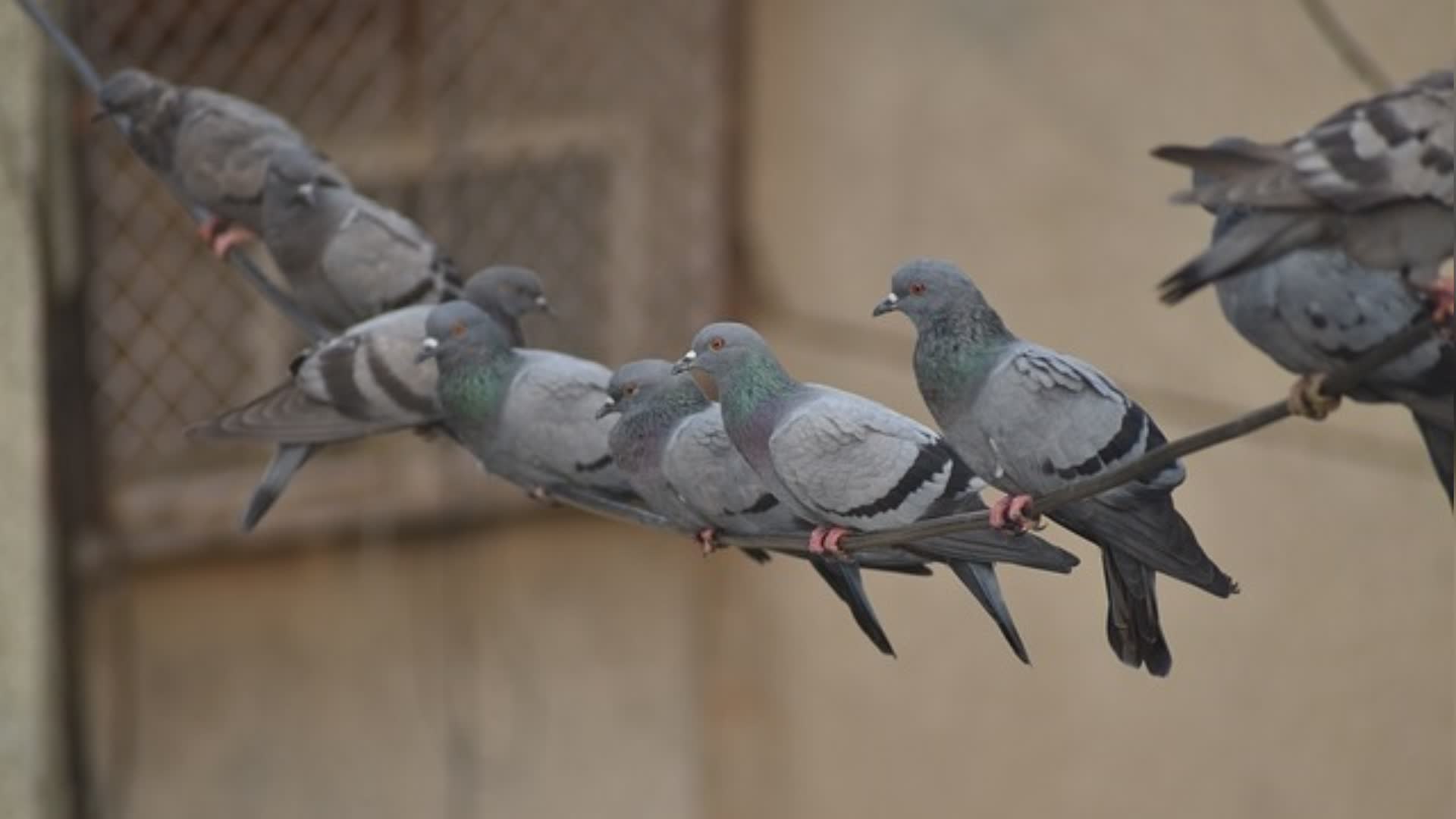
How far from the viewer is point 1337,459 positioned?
9703 millimetres

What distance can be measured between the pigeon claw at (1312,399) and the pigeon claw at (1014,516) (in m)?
0.65

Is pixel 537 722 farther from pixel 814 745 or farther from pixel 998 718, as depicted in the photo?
pixel 998 718

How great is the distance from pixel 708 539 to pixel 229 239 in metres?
2.59

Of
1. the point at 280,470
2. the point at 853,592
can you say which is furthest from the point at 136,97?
the point at 853,592

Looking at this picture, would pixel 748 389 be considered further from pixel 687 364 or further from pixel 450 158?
pixel 450 158

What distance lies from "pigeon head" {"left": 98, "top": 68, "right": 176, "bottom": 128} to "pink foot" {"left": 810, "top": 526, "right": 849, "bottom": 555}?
363 cm

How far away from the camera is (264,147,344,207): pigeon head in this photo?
7.75m

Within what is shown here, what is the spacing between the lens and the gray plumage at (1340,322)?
4809mm

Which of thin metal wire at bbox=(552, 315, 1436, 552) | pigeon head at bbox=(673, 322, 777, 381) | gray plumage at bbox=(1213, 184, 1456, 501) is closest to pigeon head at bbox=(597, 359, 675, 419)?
pigeon head at bbox=(673, 322, 777, 381)

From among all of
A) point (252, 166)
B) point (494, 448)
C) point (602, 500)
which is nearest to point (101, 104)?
point (252, 166)

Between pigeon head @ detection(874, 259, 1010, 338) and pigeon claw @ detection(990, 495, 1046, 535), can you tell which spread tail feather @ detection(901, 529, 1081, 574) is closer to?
pigeon claw @ detection(990, 495, 1046, 535)

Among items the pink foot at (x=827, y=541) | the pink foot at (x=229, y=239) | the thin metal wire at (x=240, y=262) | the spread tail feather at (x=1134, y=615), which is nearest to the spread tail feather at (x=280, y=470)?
the thin metal wire at (x=240, y=262)

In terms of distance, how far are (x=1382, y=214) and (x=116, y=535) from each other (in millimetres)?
6640

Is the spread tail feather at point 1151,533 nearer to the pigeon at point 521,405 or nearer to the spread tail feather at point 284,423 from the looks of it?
the pigeon at point 521,405
